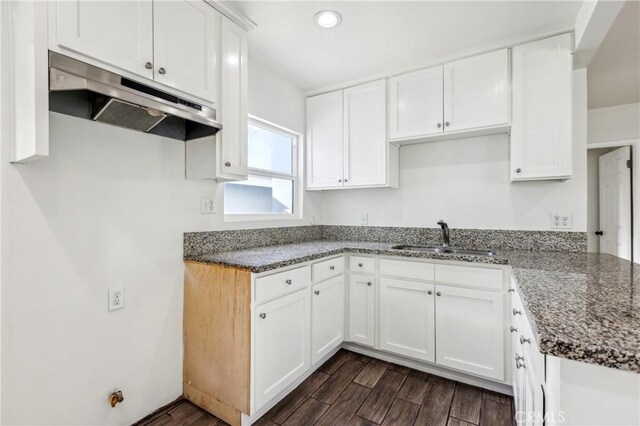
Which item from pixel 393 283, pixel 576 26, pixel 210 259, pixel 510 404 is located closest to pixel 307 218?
pixel 393 283

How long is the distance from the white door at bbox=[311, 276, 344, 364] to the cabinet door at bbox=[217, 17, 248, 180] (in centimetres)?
98

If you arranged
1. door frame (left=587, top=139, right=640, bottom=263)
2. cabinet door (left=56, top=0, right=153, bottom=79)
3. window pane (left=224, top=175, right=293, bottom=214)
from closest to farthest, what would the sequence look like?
1. cabinet door (left=56, top=0, right=153, bottom=79)
2. window pane (left=224, top=175, right=293, bottom=214)
3. door frame (left=587, top=139, right=640, bottom=263)

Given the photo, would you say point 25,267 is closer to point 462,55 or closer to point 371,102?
point 371,102

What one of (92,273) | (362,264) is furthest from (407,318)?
(92,273)

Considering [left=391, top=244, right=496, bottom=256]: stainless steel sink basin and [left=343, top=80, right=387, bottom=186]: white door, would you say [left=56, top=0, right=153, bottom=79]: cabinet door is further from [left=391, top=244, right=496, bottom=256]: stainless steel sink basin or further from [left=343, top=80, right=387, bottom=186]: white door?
[left=391, top=244, right=496, bottom=256]: stainless steel sink basin

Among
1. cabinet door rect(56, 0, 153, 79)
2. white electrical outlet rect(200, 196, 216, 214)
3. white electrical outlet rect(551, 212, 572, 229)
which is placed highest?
cabinet door rect(56, 0, 153, 79)

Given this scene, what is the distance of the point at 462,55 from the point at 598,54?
1.11 meters

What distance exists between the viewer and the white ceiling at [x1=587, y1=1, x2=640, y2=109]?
1.97m

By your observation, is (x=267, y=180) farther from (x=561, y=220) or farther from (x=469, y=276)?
(x=561, y=220)

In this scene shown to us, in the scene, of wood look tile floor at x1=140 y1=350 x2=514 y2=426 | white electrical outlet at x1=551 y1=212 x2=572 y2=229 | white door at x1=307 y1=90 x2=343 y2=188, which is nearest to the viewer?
wood look tile floor at x1=140 y1=350 x2=514 y2=426

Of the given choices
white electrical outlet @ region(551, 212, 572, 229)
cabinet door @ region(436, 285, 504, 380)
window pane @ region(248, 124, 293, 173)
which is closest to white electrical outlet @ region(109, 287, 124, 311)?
window pane @ region(248, 124, 293, 173)

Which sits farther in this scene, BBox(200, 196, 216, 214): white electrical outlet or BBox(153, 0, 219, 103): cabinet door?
BBox(200, 196, 216, 214): white electrical outlet

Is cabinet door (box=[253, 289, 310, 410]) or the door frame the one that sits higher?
the door frame

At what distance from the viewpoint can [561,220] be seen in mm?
2232
